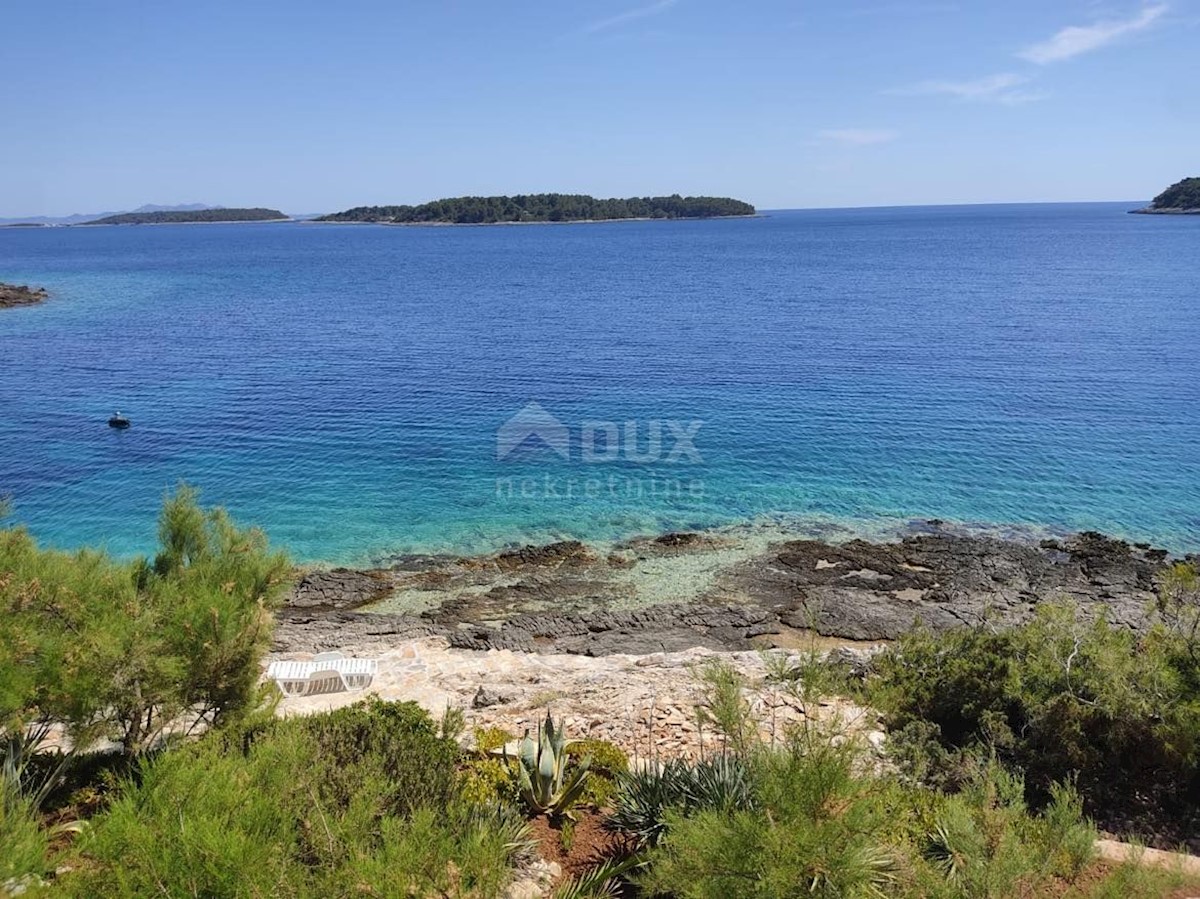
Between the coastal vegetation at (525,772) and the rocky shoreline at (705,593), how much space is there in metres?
5.64

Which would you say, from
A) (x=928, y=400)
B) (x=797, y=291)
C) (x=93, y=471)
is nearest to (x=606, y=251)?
(x=797, y=291)

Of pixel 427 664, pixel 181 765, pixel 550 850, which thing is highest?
pixel 181 765

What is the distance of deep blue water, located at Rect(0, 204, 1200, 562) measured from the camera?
85.9 ft

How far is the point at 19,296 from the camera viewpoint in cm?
6938

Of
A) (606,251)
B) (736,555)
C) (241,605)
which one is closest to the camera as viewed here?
(241,605)

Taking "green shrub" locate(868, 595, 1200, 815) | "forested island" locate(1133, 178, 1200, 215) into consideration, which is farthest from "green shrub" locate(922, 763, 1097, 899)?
"forested island" locate(1133, 178, 1200, 215)

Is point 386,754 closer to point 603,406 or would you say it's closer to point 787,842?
point 787,842

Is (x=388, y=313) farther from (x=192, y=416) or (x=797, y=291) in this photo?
(x=797, y=291)

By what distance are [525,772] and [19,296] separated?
80.3 meters

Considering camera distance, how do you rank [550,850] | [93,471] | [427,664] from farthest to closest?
[93,471] < [427,664] < [550,850]

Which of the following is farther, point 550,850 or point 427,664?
point 427,664

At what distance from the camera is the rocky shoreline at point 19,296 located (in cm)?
6725

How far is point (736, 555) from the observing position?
23.2 meters

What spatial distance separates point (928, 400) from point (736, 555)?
19459 millimetres
